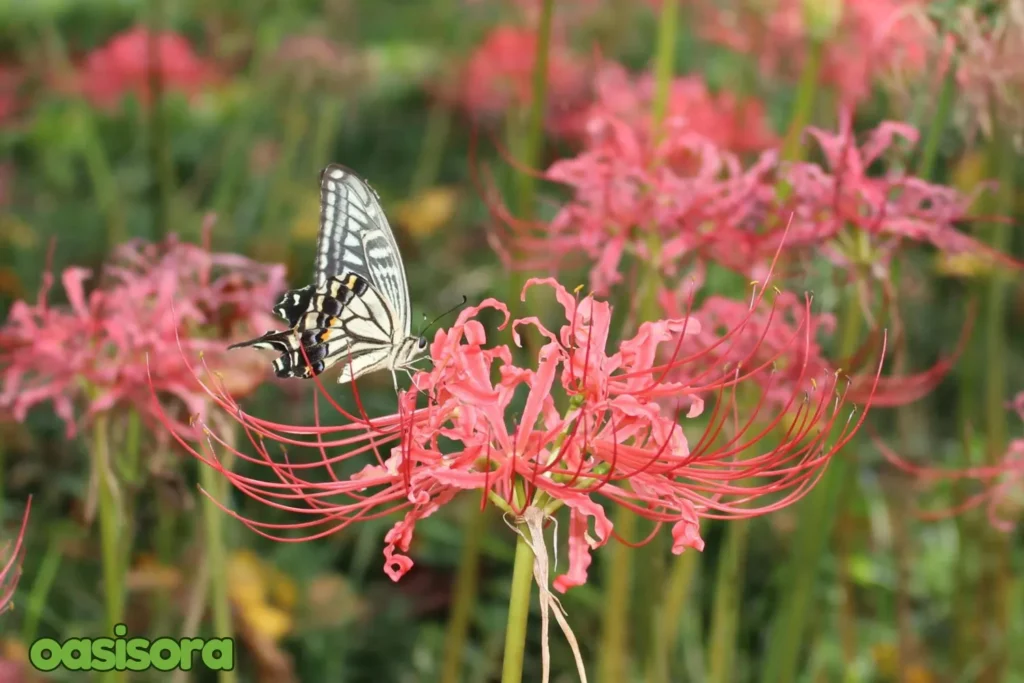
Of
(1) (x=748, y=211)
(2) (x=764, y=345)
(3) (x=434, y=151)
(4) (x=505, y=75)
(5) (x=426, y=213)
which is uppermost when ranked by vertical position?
(4) (x=505, y=75)

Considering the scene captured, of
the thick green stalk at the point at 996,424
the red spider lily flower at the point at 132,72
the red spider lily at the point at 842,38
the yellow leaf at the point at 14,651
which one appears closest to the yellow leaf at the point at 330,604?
the yellow leaf at the point at 14,651

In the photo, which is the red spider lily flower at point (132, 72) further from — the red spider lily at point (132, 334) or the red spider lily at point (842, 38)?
the red spider lily at point (132, 334)

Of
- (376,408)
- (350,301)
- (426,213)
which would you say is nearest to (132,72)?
(426,213)

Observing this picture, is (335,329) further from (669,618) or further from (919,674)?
(919,674)

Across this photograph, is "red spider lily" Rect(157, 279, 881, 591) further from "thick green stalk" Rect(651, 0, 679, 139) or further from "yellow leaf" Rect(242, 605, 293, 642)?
"yellow leaf" Rect(242, 605, 293, 642)

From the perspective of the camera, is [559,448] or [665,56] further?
[665,56]
